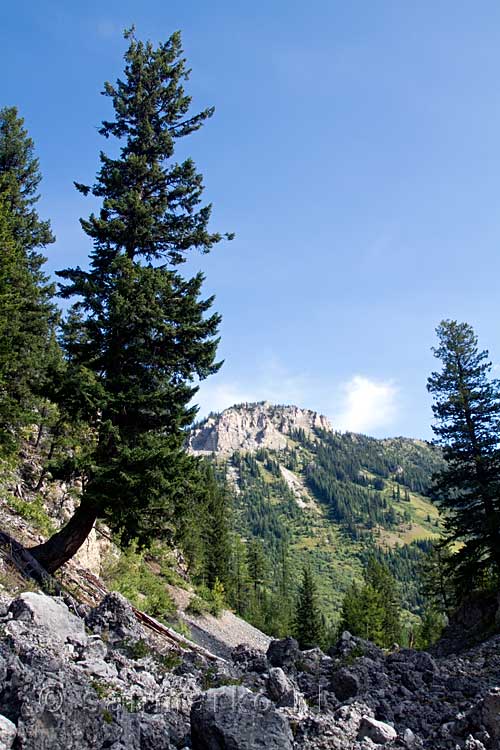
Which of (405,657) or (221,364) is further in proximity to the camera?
(221,364)

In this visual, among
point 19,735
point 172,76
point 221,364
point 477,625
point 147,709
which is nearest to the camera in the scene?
point 19,735

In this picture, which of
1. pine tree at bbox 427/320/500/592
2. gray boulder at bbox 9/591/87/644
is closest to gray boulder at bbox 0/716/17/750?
gray boulder at bbox 9/591/87/644

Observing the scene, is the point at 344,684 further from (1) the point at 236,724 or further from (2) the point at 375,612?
(2) the point at 375,612

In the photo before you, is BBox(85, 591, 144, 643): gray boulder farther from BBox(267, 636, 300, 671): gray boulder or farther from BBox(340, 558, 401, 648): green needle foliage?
BBox(340, 558, 401, 648): green needle foliage

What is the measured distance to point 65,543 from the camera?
11.4m

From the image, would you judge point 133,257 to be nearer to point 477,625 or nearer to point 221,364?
point 221,364

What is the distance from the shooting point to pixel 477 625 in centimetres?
1967

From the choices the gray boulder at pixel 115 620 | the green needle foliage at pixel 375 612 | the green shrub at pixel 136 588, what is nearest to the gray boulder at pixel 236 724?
the gray boulder at pixel 115 620

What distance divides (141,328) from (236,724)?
407 inches

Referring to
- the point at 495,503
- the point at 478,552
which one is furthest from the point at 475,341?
the point at 478,552

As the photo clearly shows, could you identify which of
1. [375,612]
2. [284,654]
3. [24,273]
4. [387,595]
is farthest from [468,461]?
[387,595]

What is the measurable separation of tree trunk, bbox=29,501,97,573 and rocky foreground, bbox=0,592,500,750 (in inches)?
130

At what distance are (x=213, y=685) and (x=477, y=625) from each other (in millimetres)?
18709

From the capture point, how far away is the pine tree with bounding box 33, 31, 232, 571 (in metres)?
11.3
